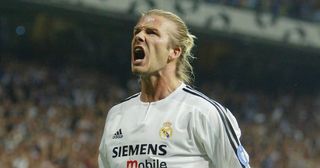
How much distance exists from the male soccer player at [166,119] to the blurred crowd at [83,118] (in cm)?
699

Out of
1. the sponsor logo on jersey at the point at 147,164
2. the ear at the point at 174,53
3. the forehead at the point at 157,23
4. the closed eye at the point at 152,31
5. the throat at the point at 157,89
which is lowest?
the sponsor logo on jersey at the point at 147,164

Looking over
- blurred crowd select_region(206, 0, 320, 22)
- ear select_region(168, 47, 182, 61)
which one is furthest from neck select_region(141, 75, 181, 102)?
blurred crowd select_region(206, 0, 320, 22)

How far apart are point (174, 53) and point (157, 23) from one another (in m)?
0.17

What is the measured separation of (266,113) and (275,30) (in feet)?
6.42

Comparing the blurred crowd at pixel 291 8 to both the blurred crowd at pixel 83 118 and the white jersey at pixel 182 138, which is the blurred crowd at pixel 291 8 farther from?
the white jersey at pixel 182 138

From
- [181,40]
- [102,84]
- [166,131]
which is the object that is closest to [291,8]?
[102,84]

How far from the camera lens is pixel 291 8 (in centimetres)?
1518

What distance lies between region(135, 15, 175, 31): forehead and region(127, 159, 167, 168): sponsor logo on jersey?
0.67m

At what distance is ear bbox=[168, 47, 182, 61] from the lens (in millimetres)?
3180

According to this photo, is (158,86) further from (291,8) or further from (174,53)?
(291,8)

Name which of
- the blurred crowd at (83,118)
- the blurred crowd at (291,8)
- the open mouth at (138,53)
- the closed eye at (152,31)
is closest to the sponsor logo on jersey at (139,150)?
the open mouth at (138,53)

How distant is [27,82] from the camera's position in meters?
12.6

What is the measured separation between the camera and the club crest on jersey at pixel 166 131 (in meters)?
2.97

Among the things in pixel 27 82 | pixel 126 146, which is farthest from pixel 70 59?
pixel 126 146
